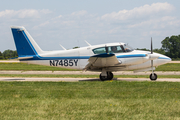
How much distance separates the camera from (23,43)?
700 inches

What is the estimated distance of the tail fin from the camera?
695 inches

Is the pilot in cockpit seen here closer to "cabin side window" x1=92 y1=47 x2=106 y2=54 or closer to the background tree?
"cabin side window" x1=92 y1=47 x2=106 y2=54

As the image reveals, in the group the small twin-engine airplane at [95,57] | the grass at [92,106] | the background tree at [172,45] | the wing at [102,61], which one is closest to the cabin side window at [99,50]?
the small twin-engine airplane at [95,57]

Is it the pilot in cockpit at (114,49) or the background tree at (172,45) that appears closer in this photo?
the pilot in cockpit at (114,49)

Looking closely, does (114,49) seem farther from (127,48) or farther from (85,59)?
(85,59)

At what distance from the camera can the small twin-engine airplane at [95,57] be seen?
53.0ft

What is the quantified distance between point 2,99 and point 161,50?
90393 millimetres

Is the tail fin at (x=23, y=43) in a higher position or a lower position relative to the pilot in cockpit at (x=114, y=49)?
higher

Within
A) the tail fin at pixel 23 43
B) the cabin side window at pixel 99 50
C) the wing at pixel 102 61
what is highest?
the tail fin at pixel 23 43

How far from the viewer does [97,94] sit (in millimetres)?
10477

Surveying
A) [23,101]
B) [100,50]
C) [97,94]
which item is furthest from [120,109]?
[100,50]

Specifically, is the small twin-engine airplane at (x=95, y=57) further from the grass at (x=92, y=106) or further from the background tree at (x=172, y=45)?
the background tree at (x=172, y=45)

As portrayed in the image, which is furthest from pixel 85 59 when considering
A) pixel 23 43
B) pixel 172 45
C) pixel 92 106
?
pixel 172 45

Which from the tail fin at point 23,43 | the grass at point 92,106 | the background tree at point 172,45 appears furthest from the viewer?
the background tree at point 172,45
